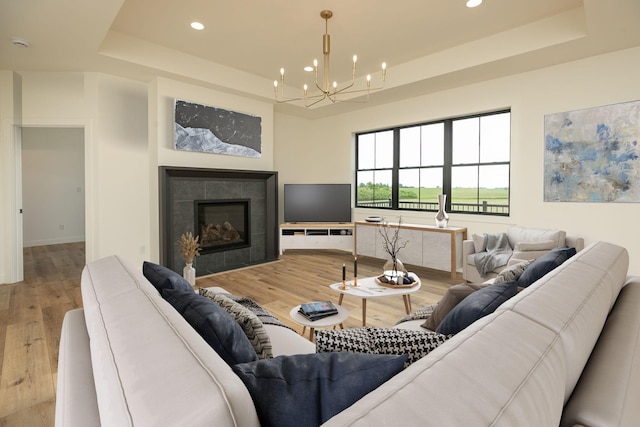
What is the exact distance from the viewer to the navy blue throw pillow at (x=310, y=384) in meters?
0.64

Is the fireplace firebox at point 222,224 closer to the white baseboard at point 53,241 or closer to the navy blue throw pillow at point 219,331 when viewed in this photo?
the navy blue throw pillow at point 219,331

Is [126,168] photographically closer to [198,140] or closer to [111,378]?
[198,140]

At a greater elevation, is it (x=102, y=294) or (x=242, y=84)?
(x=242, y=84)

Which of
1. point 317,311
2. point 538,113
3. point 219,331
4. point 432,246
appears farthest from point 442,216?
point 219,331

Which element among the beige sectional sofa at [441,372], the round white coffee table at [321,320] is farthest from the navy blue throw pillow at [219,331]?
the round white coffee table at [321,320]

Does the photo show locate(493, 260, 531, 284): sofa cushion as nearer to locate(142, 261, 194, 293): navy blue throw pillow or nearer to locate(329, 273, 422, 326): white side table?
locate(329, 273, 422, 326): white side table

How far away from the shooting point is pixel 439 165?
5.20 m

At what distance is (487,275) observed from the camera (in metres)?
3.76

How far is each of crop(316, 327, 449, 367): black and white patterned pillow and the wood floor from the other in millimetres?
1719

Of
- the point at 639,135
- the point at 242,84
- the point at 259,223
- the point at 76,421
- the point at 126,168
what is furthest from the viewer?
the point at 259,223

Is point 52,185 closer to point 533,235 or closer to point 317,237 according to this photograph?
point 317,237

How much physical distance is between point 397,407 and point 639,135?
173 inches

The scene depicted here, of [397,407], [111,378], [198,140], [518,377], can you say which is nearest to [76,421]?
[111,378]

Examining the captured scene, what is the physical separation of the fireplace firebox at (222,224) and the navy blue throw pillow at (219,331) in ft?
12.9
